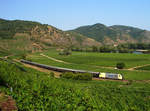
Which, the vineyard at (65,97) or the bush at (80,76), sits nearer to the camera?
the vineyard at (65,97)

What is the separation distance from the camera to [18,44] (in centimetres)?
16250

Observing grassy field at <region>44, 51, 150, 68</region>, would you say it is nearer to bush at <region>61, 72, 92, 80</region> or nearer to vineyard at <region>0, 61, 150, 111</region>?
bush at <region>61, 72, 92, 80</region>

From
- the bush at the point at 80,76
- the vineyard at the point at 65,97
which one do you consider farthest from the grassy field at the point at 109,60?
the vineyard at the point at 65,97

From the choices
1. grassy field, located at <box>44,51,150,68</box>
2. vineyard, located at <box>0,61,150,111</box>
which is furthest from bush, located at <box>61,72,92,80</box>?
grassy field, located at <box>44,51,150,68</box>

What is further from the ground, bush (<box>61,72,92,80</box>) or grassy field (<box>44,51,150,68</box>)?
grassy field (<box>44,51,150,68</box>)

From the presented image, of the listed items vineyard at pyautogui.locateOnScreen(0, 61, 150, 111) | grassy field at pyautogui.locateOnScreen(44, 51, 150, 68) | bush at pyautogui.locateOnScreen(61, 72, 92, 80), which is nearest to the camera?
vineyard at pyautogui.locateOnScreen(0, 61, 150, 111)

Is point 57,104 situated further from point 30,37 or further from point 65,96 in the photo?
point 30,37

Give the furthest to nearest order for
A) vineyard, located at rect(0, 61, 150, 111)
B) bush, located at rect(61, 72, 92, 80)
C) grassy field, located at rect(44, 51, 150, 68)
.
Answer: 1. grassy field, located at rect(44, 51, 150, 68)
2. bush, located at rect(61, 72, 92, 80)
3. vineyard, located at rect(0, 61, 150, 111)

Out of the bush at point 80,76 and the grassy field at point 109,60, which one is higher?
the grassy field at point 109,60

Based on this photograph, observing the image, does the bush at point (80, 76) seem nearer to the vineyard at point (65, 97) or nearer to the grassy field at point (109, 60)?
the vineyard at point (65, 97)

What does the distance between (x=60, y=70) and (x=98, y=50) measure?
100 metres

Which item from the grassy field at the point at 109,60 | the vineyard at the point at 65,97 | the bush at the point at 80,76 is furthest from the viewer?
the grassy field at the point at 109,60

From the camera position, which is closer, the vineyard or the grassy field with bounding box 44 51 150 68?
the vineyard

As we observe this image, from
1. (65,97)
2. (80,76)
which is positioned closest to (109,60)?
(80,76)
